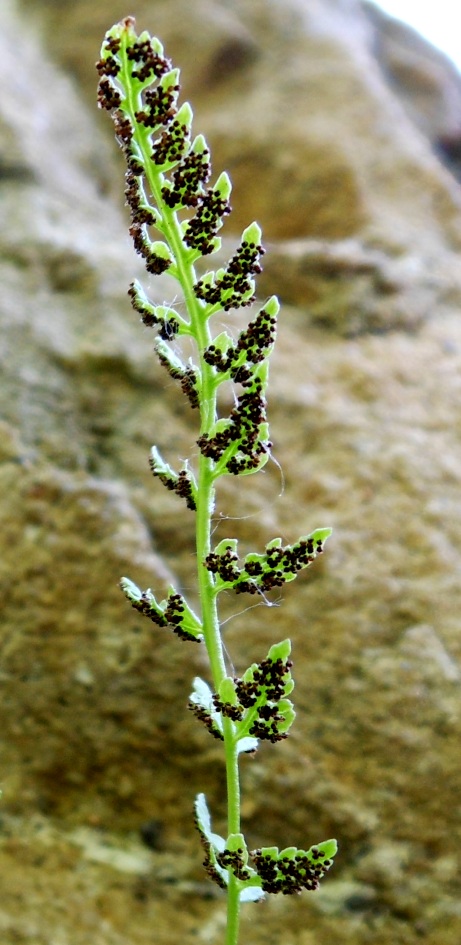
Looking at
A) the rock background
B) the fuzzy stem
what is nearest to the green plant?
the fuzzy stem

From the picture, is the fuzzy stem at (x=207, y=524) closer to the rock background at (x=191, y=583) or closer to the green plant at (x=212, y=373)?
the green plant at (x=212, y=373)

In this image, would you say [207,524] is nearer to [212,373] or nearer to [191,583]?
[212,373]

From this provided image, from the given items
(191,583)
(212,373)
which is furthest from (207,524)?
(191,583)

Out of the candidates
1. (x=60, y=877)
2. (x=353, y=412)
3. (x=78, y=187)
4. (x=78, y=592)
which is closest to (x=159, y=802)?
(x=60, y=877)

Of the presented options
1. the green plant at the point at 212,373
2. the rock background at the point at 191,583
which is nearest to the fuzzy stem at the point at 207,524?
the green plant at the point at 212,373

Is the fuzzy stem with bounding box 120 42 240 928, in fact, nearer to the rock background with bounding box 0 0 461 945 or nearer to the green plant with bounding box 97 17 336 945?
the green plant with bounding box 97 17 336 945

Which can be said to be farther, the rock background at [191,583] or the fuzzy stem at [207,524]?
the rock background at [191,583]
